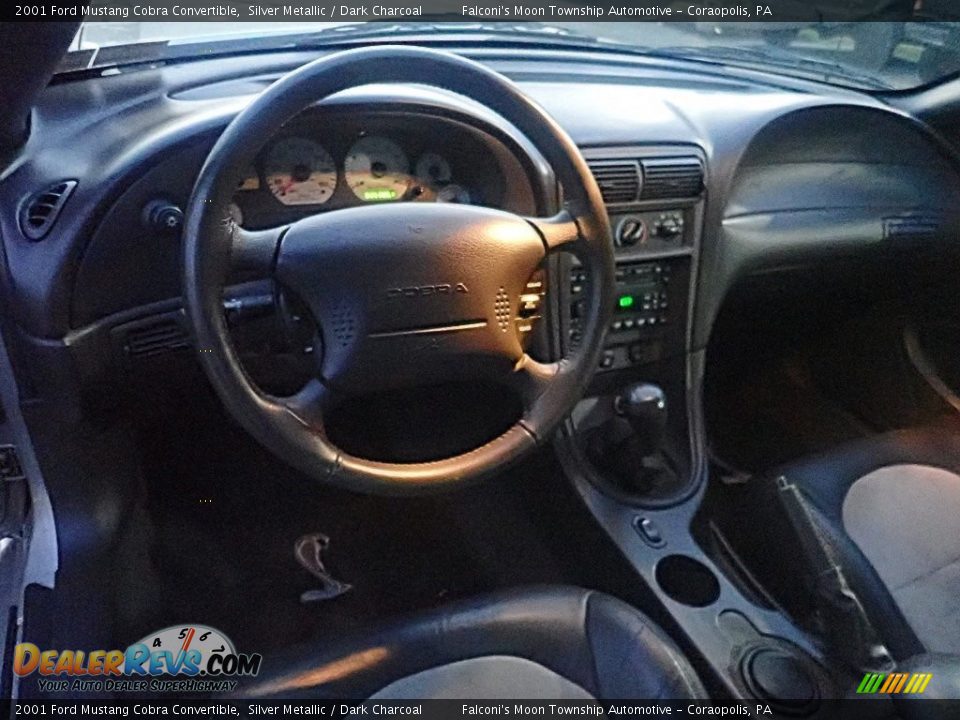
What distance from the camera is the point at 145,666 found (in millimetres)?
1435

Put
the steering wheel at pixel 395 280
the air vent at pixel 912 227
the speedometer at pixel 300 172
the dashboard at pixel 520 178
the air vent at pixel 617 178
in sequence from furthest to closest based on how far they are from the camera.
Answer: the air vent at pixel 912 227
the air vent at pixel 617 178
the speedometer at pixel 300 172
the dashboard at pixel 520 178
the steering wheel at pixel 395 280

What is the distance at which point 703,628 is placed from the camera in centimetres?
149

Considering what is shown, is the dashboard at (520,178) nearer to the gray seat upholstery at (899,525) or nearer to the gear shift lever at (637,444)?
the gear shift lever at (637,444)

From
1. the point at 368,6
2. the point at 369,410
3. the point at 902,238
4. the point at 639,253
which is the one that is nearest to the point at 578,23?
the point at 368,6

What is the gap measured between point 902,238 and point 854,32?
1.77 ft

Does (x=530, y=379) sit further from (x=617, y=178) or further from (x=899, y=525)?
(x=899, y=525)

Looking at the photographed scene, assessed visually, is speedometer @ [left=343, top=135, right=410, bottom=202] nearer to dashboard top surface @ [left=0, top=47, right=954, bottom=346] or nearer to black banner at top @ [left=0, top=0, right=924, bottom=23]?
dashboard top surface @ [left=0, top=47, right=954, bottom=346]

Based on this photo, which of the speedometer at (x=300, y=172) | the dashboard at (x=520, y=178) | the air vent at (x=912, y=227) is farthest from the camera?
the air vent at (x=912, y=227)

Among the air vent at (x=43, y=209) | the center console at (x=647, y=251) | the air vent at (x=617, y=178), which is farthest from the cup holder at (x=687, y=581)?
the air vent at (x=43, y=209)

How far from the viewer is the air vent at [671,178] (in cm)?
165

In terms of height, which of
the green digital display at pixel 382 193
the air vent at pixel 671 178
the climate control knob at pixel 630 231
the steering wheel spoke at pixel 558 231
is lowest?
the climate control knob at pixel 630 231

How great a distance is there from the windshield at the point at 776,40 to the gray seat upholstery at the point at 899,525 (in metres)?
0.88

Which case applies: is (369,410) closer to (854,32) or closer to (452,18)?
(452,18)

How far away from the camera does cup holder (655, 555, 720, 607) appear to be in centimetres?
155
